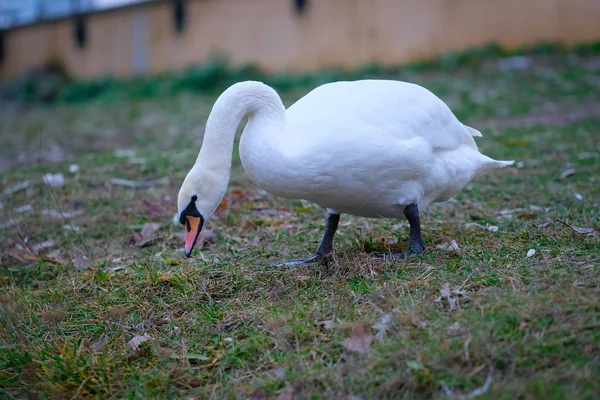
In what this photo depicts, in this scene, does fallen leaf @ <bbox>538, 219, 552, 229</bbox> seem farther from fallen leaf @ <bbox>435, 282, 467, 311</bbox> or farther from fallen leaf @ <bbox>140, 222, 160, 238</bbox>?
fallen leaf @ <bbox>140, 222, 160, 238</bbox>

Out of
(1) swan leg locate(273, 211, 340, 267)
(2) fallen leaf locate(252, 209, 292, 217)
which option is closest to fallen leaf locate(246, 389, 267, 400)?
(1) swan leg locate(273, 211, 340, 267)

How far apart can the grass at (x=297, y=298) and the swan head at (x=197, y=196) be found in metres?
0.39

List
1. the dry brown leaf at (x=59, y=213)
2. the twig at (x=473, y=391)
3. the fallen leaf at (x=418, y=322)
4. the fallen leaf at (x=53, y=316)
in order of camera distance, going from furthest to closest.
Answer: the dry brown leaf at (x=59, y=213) → the fallen leaf at (x=53, y=316) → the fallen leaf at (x=418, y=322) → the twig at (x=473, y=391)

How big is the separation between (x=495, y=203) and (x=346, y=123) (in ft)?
7.31

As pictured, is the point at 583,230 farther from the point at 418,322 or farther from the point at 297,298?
the point at 297,298

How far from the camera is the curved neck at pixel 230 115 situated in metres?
3.62

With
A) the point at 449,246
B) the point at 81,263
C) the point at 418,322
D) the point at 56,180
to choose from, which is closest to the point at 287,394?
the point at 418,322

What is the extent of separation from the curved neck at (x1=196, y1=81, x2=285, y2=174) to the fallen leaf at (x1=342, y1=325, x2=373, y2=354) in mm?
1151

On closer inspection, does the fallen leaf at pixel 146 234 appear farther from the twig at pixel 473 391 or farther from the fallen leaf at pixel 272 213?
A: the twig at pixel 473 391

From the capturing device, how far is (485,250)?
3908 millimetres

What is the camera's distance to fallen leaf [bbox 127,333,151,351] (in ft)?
10.9

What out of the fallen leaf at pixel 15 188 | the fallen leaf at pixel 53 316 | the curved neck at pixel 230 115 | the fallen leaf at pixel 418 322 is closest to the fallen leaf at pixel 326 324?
the fallen leaf at pixel 418 322

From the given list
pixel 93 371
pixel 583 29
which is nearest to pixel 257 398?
pixel 93 371

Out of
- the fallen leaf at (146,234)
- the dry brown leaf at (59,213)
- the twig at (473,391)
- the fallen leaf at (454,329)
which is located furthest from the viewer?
the dry brown leaf at (59,213)
